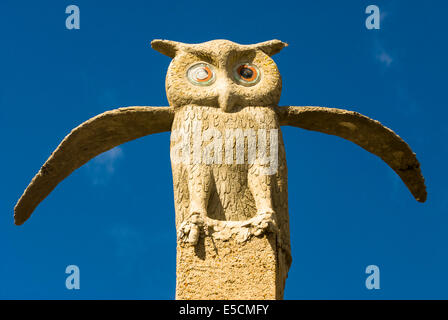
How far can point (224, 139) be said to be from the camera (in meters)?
7.35

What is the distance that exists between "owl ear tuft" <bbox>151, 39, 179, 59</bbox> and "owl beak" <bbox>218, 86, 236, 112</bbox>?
2.45 ft

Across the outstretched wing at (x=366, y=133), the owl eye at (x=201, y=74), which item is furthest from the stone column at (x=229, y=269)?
the owl eye at (x=201, y=74)

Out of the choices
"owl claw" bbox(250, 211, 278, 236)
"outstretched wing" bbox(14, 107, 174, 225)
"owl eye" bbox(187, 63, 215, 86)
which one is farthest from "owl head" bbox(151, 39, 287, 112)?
"owl claw" bbox(250, 211, 278, 236)

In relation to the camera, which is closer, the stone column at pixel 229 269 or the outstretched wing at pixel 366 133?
the stone column at pixel 229 269

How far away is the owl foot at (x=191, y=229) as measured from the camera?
688 cm

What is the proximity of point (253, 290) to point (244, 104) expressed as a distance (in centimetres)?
171

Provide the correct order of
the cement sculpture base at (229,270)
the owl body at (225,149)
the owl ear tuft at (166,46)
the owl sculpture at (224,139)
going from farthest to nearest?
1. the owl ear tuft at (166,46)
2. the owl sculpture at (224,139)
3. the owl body at (225,149)
4. the cement sculpture base at (229,270)

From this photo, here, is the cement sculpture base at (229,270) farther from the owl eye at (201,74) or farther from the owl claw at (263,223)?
the owl eye at (201,74)

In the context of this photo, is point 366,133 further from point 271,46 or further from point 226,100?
point 226,100

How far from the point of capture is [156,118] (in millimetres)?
7758

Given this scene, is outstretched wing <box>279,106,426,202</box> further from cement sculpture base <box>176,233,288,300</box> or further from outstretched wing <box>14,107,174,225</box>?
cement sculpture base <box>176,233,288,300</box>

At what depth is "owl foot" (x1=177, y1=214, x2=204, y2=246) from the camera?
688 centimetres

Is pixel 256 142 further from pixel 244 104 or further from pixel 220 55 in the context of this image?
pixel 220 55
